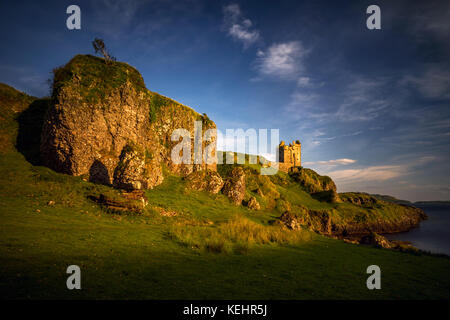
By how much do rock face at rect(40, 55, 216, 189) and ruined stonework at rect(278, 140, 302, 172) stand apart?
278 feet

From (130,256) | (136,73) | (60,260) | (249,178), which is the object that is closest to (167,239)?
(130,256)

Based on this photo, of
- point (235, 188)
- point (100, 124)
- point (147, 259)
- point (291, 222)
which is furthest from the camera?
point (235, 188)

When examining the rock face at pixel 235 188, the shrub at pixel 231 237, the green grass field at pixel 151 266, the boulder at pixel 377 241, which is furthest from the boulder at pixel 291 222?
the rock face at pixel 235 188

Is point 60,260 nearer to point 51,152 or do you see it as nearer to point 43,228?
point 43,228

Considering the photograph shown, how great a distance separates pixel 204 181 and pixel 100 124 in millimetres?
19382

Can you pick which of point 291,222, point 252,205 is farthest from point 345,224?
point 291,222

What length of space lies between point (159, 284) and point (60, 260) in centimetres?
426

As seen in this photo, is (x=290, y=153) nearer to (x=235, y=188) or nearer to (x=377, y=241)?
(x=235, y=188)

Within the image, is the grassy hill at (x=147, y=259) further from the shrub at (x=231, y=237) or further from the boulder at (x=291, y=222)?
the boulder at (x=291, y=222)

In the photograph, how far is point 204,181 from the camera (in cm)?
3606

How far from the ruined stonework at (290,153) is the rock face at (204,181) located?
240 feet

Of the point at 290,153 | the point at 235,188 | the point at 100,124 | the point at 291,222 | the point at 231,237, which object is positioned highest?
the point at 290,153

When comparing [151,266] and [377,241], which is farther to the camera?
[377,241]

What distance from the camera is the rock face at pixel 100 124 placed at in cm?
2259
